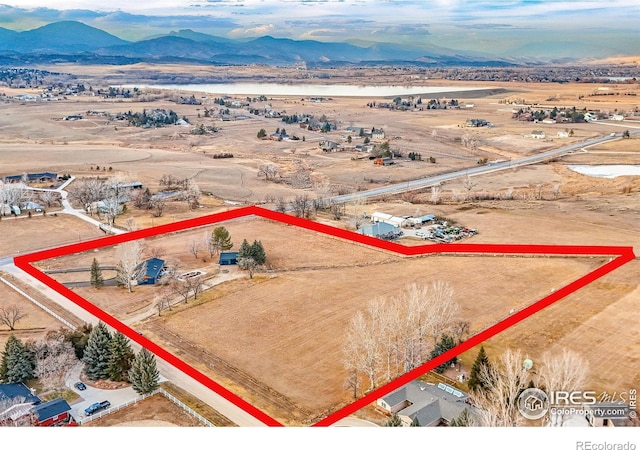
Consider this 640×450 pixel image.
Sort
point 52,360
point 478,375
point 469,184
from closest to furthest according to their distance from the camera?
point 478,375
point 52,360
point 469,184

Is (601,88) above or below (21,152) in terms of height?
above

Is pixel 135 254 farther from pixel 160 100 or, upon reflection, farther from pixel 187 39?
pixel 187 39

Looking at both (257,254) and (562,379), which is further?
(257,254)

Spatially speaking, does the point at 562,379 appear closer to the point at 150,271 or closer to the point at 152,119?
the point at 150,271

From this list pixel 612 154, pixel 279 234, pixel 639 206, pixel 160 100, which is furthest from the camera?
pixel 160 100

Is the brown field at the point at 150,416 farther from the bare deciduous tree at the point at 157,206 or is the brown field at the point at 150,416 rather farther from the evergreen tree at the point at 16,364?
the bare deciduous tree at the point at 157,206

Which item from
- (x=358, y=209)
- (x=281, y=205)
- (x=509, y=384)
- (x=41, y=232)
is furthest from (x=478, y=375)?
(x=41, y=232)
